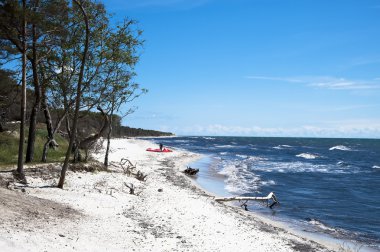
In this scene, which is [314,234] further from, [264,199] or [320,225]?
[264,199]

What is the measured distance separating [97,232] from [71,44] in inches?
406

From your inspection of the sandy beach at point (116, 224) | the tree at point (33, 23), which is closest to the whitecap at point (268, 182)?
the sandy beach at point (116, 224)

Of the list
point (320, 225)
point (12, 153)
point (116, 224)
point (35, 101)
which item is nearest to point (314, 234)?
point (320, 225)

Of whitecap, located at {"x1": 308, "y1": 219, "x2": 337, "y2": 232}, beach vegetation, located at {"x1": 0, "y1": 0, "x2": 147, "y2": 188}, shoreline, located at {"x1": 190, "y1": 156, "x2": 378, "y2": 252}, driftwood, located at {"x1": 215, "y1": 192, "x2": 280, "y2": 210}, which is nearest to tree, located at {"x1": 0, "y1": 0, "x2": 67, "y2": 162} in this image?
beach vegetation, located at {"x1": 0, "y1": 0, "x2": 147, "y2": 188}

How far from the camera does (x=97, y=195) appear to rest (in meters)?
14.5

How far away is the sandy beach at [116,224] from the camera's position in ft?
27.5

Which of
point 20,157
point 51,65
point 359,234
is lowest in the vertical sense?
point 359,234

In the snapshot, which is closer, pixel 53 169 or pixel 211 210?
pixel 211 210

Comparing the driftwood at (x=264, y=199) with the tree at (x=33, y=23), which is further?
the driftwood at (x=264, y=199)

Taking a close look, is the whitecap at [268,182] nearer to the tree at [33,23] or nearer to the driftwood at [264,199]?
the driftwood at [264,199]

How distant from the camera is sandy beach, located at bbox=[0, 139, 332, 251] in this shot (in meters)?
8.39

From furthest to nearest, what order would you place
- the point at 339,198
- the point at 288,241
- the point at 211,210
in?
the point at 339,198 < the point at 211,210 < the point at 288,241

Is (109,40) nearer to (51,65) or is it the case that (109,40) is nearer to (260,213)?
(51,65)

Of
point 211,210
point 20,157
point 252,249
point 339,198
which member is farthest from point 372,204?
point 20,157
